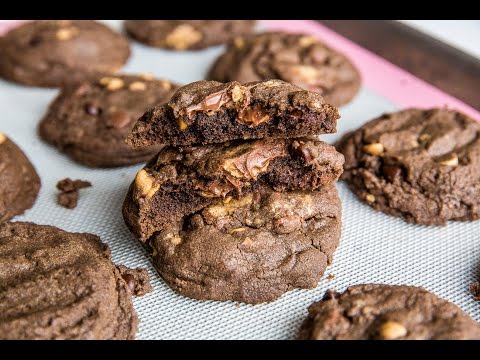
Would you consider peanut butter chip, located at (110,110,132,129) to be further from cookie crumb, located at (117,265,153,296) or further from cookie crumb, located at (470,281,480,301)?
cookie crumb, located at (470,281,480,301)

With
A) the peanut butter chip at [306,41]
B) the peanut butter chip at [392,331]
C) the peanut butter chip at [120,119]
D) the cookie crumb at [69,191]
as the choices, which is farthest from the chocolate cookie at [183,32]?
the peanut butter chip at [392,331]

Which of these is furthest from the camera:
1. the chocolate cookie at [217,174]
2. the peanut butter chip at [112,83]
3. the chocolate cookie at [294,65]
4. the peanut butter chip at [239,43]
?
the peanut butter chip at [239,43]

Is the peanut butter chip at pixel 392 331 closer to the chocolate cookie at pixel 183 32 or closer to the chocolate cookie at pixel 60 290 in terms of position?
the chocolate cookie at pixel 60 290

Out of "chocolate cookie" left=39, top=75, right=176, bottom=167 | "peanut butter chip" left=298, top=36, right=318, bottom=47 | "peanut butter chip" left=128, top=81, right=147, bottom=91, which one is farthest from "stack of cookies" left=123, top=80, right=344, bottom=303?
"peanut butter chip" left=298, top=36, right=318, bottom=47

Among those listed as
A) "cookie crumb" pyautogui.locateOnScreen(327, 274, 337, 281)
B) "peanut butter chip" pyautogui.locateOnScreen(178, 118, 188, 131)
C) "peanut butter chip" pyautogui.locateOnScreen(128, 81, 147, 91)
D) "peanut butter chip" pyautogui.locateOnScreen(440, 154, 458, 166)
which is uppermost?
"peanut butter chip" pyautogui.locateOnScreen(178, 118, 188, 131)

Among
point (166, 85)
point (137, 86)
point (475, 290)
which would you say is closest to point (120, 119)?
point (137, 86)
